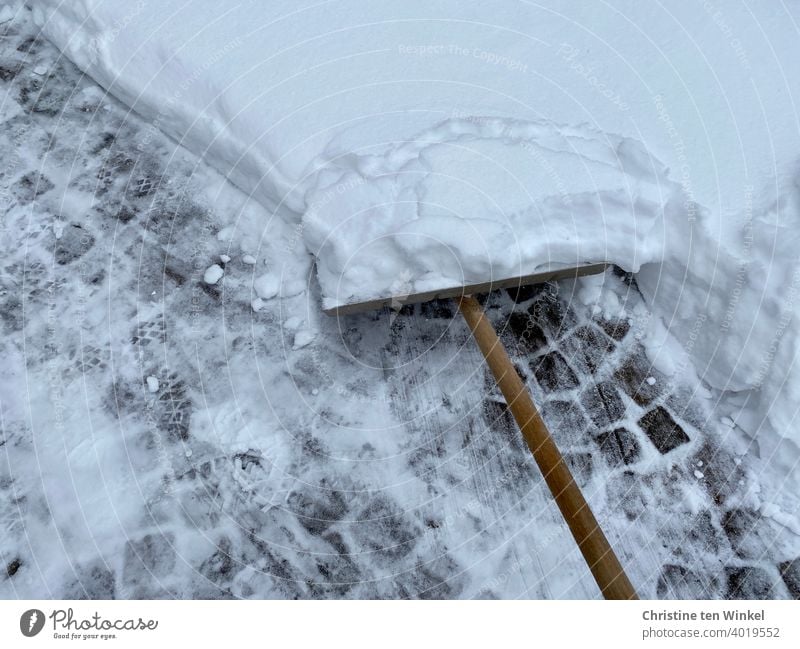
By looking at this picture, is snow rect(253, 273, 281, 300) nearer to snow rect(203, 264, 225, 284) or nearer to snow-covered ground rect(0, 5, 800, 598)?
snow-covered ground rect(0, 5, 800, 598)

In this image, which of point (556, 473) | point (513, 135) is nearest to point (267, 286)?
point (513, 135)

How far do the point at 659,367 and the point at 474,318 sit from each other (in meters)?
0.78

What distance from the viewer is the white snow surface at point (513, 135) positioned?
241cm

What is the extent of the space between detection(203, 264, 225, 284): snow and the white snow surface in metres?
0.34

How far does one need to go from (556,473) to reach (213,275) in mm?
1487

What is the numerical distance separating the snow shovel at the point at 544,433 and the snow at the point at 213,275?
562 mm

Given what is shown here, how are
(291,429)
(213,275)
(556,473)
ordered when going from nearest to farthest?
1. (556,473)
2. (291,429)
3. (213,275)

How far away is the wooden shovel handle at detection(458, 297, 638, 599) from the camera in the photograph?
191 cm

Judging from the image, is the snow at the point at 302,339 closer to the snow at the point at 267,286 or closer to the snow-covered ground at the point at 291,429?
the snow-covered ground at the point at 291,429

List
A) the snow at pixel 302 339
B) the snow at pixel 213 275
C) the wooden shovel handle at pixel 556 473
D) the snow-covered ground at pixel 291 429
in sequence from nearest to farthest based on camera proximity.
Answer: the wooden shovel handle at pixel 556 473 < the snow-covered ground at pixel 291 429 < the snow at pixel 302 339 < the snow at pixel 213 275

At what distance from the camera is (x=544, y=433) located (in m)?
2.17

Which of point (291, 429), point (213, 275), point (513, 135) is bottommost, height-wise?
point (291, 429)

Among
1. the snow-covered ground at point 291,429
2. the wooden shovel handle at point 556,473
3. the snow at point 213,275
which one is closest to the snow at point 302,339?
the snow-covered ground at point 291,429

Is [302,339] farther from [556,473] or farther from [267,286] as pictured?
[556,473]
